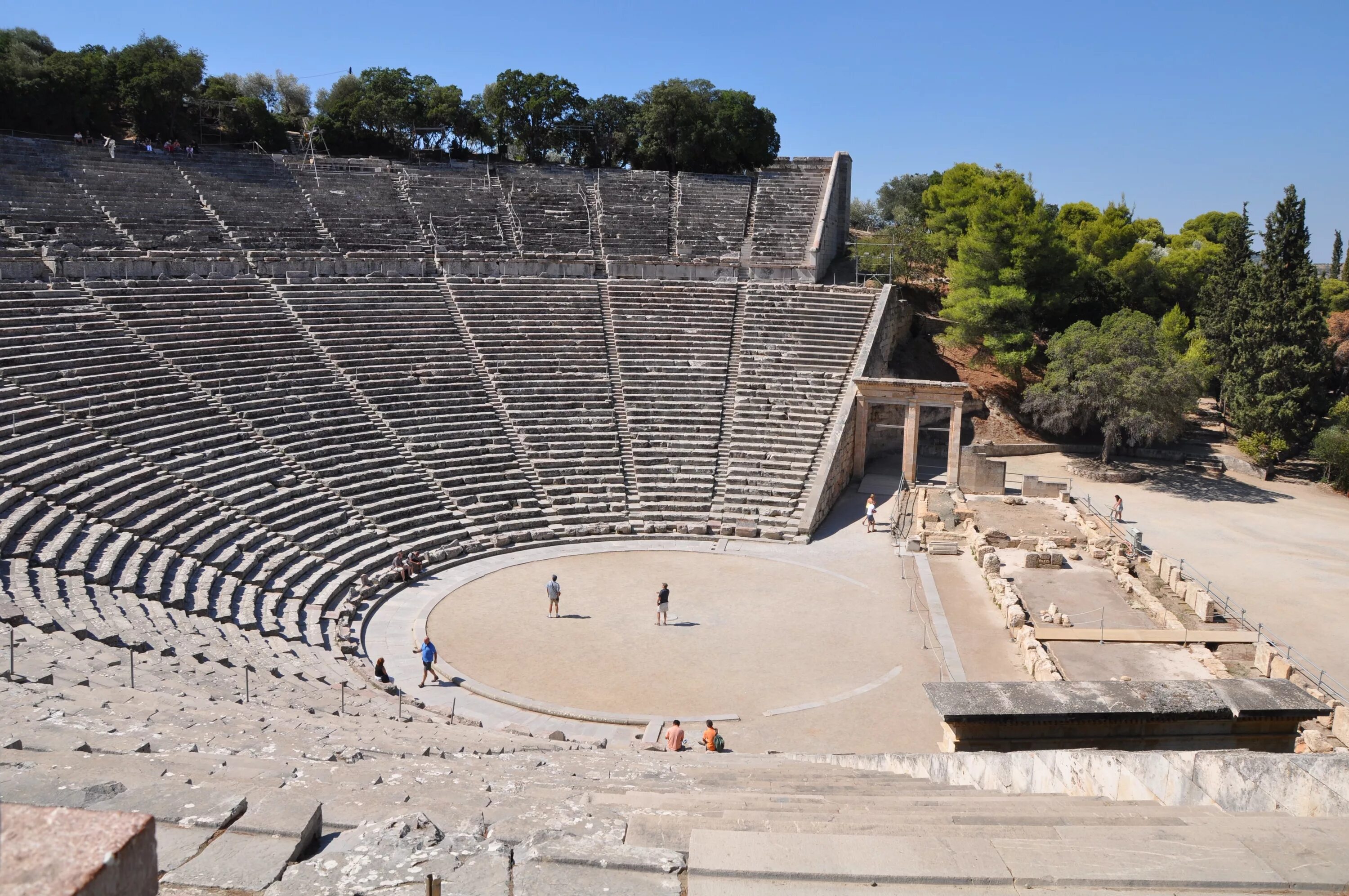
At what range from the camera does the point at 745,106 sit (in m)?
42.6

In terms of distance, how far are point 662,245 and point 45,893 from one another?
3460 centimetres

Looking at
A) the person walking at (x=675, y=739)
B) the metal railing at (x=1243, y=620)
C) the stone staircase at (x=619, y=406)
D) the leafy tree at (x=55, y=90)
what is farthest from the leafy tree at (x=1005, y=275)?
the leafy tree at (x=55, y=90)

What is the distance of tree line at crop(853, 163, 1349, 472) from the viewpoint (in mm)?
32688

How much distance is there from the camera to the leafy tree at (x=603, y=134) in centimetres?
4338

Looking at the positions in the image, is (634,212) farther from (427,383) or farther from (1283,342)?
(1283,342)

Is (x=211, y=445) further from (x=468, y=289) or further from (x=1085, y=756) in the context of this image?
(x=1085, y=756)

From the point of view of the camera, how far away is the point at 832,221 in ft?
A: 127

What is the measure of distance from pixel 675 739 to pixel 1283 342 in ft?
99.4

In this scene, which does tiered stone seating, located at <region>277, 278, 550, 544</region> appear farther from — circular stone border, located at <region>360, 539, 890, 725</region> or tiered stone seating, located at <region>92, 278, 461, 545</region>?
circular stone border, located at <region>360, 539, 890, 725</region>

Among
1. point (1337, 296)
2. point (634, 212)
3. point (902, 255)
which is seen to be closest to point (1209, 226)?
point (1337, 296)

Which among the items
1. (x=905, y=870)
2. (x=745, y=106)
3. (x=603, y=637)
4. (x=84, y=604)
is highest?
(x=745, y=106)

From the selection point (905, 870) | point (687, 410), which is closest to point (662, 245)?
point (687, 410)

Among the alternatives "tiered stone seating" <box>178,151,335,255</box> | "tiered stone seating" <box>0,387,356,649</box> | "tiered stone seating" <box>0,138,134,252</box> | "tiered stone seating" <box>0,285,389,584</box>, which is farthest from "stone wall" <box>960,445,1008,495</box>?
"tiered stone seating" <box>0,138,134,252</box>

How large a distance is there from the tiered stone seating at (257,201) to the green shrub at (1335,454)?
1309 inches
